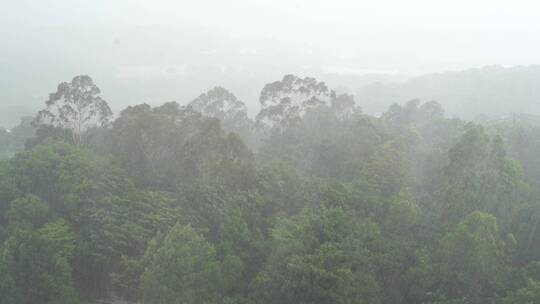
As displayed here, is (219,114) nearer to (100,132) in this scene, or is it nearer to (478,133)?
(100,132)

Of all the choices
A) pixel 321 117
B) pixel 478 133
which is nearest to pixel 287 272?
pixel 478 133

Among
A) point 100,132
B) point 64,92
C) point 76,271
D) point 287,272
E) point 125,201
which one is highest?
point 64,92

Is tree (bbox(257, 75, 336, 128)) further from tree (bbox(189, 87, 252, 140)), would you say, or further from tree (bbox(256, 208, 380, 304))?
tree (bbox(256, 208, 380, 304))

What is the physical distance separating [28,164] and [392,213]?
13.8 metres

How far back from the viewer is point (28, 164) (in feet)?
61.5

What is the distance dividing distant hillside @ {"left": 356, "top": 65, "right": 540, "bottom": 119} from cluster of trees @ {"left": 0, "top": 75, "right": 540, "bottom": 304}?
26.8 m

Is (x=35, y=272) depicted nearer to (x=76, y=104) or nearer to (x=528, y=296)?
(x=76, y=104)

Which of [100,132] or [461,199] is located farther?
[100,132]

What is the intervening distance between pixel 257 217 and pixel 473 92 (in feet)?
144

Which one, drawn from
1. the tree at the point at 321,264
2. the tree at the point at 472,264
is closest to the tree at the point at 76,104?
the tree at the point at 321,264

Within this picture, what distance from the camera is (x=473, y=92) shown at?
53344mm

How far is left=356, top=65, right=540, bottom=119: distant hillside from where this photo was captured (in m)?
48.7

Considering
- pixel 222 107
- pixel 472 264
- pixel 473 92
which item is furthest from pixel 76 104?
pixel 473 92

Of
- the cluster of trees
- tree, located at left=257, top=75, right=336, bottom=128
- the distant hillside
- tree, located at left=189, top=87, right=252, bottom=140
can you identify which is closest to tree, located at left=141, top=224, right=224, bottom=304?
the cluster of trees
